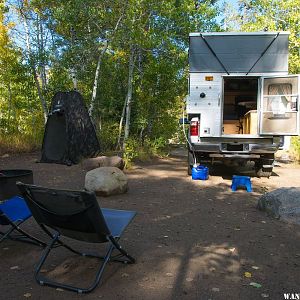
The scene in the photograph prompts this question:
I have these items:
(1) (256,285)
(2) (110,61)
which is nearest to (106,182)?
(1) (256,285)

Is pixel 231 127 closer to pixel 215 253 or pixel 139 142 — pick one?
pixel 139 142

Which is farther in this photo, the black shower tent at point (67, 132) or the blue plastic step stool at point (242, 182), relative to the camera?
the black shower tent at point (67, 132)

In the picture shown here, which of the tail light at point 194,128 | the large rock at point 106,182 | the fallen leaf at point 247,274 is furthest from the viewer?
the tail light at point 194,128

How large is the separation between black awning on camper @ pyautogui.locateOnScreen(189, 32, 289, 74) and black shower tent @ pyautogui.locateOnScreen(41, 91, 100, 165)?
3986 millimetres

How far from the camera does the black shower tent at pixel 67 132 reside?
1075cm

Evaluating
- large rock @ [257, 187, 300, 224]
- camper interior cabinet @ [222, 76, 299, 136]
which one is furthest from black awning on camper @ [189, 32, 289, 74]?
large rock @ [257, 187, 300, 224]

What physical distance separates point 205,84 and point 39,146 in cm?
704

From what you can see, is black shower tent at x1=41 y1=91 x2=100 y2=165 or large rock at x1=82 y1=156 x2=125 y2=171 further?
black shower tent at x1=41 y1=91 x2=100 y2=165

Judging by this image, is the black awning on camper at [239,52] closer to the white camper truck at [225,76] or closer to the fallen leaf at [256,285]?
the white camper truck at [225,76]

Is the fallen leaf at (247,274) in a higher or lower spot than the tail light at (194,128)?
lower

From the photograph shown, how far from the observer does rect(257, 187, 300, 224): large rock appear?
5.29m

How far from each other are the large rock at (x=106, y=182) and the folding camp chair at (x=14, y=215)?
2.36m

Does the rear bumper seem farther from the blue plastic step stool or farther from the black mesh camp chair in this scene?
the black mesh camp chair

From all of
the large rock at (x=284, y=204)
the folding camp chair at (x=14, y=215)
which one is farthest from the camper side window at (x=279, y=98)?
the folding camp chair at (x=14, y=215)
